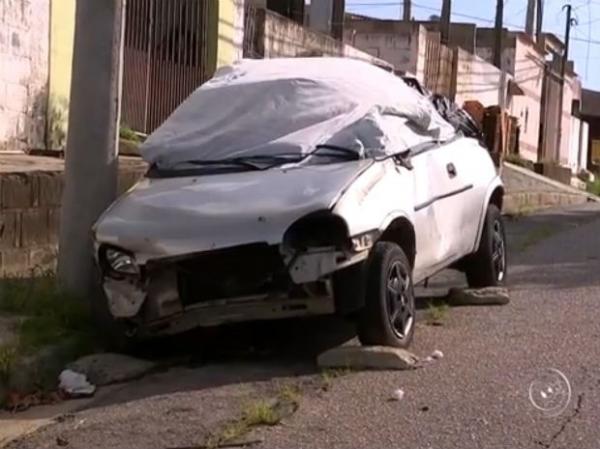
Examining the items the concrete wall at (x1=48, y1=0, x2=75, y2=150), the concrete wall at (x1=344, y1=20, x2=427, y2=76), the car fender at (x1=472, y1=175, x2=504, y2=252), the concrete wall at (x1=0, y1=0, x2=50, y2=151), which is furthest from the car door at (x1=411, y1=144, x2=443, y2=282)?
the concrete wall at (x1=344, y1=20, x2=427, y2=76)

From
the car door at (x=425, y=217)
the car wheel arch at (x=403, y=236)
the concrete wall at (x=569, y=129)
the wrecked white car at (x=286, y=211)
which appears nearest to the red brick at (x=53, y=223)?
the wrecked white car at (x=286, y=211)

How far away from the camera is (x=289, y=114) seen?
840 centimetres

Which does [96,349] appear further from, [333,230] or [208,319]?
[333,230]

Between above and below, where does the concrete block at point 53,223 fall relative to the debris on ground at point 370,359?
above

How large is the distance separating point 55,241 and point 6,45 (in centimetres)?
253

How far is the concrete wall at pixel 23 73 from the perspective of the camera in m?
11.5

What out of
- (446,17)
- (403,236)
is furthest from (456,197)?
(446,17)

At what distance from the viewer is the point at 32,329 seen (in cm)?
759

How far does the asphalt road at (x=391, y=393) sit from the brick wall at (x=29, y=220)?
6.14 feet

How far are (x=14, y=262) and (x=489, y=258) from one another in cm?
360

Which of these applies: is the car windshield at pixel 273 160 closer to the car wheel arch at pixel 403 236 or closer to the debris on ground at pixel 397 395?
the car wheel arch at pixel 403 236

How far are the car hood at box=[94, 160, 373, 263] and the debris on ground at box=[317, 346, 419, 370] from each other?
80 cm

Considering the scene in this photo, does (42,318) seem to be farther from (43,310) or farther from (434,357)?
(434,357)

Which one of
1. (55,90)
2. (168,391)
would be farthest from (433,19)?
(168,391)
